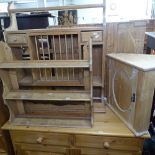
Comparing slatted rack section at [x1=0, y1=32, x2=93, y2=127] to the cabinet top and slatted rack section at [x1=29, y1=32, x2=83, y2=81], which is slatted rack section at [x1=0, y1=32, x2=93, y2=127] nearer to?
slatted rack section at [x1=29, y1=32, x2=83, y2=81]

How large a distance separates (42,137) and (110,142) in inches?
21.7

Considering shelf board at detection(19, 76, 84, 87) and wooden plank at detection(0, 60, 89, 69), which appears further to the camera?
shelf board at detection(19, 76, 84, 87)

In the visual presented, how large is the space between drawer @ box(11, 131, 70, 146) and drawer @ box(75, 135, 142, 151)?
0.12m

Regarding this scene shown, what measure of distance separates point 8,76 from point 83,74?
604mm

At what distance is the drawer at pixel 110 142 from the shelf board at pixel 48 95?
1.06 ft

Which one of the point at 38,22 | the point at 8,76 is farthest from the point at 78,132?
the point at 38,22

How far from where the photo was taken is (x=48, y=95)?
1223 mm

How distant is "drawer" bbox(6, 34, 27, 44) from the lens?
1.21 m

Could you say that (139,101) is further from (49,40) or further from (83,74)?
(49,40)

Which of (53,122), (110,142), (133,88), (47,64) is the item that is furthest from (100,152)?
(47,64)

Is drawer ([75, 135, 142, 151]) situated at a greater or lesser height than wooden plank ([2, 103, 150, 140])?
lesser

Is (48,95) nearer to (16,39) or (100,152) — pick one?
(16,39)

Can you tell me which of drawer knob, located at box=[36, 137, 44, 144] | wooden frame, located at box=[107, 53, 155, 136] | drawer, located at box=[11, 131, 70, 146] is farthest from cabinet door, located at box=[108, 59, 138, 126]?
drawer knob, located at box=[36, 137, 44, 144]

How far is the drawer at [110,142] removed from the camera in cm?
118
